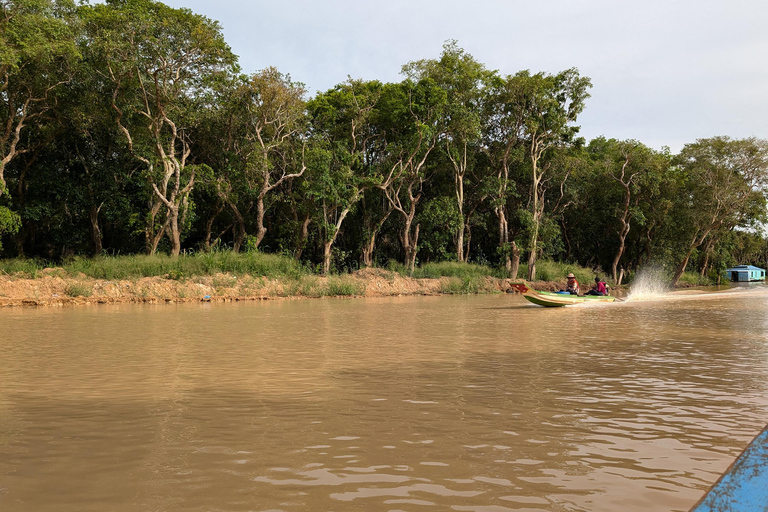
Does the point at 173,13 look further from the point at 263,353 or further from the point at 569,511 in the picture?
the point at 569,511

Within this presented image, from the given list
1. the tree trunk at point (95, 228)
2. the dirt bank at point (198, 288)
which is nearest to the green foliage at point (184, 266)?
the dirt bank at point (198, 288)

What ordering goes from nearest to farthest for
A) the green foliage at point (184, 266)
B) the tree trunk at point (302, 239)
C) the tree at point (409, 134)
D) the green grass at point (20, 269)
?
1. the green grass at point (20, 269)
2. the green foliage at point (184, 266)
3. the tree at point (409, 134)
4. the tree trunk at point (302, 239)

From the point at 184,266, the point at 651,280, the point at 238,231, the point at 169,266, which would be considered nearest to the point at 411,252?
the point at 238,231

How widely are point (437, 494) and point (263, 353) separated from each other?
6969 millimetres

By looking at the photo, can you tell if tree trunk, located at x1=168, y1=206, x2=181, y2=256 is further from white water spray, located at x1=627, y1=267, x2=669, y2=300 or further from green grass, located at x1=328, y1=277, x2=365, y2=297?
white water spray, located at x1=627, y1=267, x2=669, y2=300

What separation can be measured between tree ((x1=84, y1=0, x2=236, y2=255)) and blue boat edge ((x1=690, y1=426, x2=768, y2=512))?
29027 millimetres

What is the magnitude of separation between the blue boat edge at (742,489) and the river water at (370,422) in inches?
80.3

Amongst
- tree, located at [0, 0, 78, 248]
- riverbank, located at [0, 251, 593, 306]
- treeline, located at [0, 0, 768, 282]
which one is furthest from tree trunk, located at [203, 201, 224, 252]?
tree, located at [0, 0, 78, 248]

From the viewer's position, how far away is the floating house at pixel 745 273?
229 ft

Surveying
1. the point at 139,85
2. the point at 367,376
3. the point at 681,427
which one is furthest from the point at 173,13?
the point at 681,427

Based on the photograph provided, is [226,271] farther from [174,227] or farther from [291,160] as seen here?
[291,160]

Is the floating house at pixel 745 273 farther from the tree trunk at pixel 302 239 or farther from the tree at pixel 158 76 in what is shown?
the tree at pixel 158 76

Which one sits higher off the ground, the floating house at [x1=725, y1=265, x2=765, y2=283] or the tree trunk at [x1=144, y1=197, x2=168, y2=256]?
the tree trunk at [x1=144, y1=197, x2=168, y2=256]

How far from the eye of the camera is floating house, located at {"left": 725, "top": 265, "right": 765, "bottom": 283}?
69.7 metres
